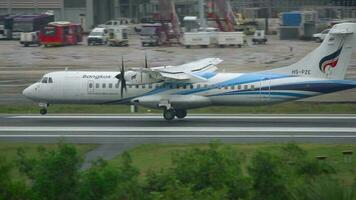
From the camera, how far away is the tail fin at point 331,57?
4081 centimetres

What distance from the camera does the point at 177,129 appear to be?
39.8m

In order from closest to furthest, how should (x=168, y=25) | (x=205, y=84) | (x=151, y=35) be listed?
1. (x=205, y=84)
2. (x=151, y=35)
3. (x=168, y=25)

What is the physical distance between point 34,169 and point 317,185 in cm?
823

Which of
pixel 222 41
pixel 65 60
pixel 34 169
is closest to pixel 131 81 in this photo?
pixel 34 169

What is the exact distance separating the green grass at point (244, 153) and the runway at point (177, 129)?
4.92ft

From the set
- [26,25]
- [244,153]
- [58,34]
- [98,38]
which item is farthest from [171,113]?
[26,25]

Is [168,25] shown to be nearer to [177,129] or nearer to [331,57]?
[331,57]

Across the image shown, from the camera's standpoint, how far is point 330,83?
132 feet

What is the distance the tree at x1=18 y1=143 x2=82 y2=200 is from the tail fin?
1977 centimetres

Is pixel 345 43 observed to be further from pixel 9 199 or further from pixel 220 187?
pixel 9 199

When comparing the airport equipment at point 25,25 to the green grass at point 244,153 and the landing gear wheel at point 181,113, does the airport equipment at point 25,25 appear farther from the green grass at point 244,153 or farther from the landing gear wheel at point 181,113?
the green grass at point 244,153

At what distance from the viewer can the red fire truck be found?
8712 cm

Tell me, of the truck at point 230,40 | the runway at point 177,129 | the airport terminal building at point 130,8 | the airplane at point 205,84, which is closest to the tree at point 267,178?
the runway at point 177,129

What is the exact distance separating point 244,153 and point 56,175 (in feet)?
34.3
